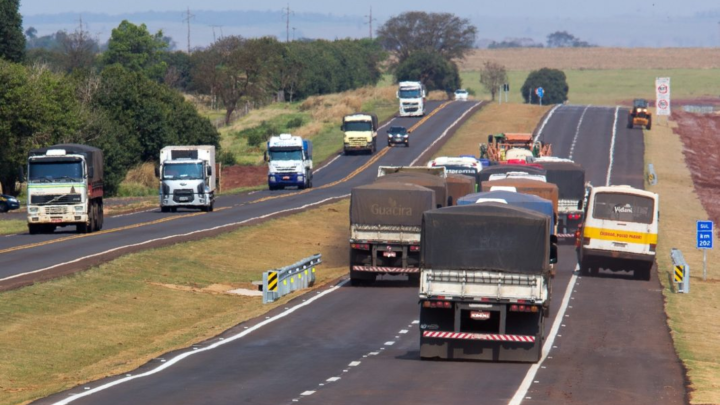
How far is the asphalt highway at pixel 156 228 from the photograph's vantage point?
1507 inches

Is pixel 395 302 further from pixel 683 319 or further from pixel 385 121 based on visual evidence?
pixel 385 121

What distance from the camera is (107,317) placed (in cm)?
3150

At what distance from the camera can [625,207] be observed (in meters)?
43.1

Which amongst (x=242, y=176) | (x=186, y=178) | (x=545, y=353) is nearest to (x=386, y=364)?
(x=545, y=353)

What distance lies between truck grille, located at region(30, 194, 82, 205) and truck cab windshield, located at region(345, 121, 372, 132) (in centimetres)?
5794

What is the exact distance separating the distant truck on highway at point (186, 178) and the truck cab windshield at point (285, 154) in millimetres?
15104

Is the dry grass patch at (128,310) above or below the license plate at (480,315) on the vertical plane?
below

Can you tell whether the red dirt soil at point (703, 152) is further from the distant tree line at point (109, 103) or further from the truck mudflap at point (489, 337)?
the truck mudflap at point (489, 337)

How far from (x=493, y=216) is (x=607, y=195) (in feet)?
64.5

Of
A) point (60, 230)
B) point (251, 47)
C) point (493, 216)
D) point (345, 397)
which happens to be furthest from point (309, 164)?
point (251, 47)

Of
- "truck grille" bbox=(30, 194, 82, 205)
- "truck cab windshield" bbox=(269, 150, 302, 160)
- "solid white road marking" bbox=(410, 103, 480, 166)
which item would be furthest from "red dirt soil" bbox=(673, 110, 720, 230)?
"truck grille" bbox=(30, 194, 82, 205)

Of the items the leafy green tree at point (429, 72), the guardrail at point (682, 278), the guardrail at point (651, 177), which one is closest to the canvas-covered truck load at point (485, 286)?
the guardrail at point (682, 278)

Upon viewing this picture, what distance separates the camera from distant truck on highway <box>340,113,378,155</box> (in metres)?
103

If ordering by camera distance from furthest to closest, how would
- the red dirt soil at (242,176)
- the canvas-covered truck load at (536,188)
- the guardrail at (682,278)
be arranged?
the red dirt soil at (242,176), the canvas-covered truck load at (536,188), the guardrail at (682,278)
